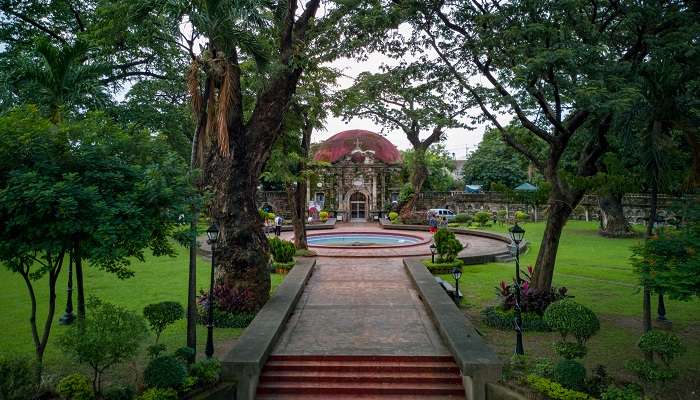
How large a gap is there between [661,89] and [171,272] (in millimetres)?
15138

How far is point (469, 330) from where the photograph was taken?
26.2 feet

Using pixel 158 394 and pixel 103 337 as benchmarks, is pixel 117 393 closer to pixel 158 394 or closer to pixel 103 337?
pixel 158 394

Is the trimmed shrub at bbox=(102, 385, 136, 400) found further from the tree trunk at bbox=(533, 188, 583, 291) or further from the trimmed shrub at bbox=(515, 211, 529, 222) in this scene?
the trimmed shrub at bbox=(515, 211, 529, 222)

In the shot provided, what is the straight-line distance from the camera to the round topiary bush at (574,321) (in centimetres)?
655

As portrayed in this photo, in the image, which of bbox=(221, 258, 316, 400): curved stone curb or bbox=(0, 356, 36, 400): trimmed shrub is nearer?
bbox=(0, 356, 36, 400): trimmed shrub

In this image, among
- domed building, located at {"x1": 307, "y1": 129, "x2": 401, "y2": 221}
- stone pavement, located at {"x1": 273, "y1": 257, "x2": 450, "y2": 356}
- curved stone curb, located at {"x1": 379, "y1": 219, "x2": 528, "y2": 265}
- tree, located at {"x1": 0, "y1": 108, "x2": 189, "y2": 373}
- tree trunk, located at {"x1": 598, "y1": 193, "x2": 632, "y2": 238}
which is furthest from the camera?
domed building, located at {"x1": 307, "y1": 129, "x2": 401, "y2": 221}

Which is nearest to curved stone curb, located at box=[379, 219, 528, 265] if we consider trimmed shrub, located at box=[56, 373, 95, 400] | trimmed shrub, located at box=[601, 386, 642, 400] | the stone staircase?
the stone staircase

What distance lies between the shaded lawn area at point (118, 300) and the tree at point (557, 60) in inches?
316

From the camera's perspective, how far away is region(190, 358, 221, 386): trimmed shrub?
623 cm

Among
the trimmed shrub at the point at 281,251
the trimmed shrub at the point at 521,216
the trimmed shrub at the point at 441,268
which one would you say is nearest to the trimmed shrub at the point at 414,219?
the trimmed shrub at the point at 521,216

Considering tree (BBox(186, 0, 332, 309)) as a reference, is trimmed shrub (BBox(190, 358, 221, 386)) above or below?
below

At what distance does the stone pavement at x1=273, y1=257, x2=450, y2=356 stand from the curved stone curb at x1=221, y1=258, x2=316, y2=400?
0.30m

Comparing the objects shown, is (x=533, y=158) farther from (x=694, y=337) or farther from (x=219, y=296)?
(x=219, y=296)

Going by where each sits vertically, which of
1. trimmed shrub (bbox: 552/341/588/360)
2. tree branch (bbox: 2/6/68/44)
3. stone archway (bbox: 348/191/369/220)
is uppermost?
tree branch (bbox: 2/6/68/44)
